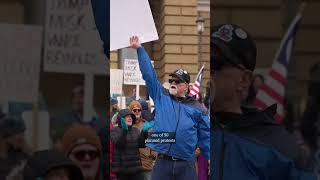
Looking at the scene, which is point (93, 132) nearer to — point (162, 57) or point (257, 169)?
point (257, 169)

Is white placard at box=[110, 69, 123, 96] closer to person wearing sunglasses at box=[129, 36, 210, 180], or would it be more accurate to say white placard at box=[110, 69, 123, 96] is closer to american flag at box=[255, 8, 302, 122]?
person wearing sunglasses at box=[129, 36, 210, 180]

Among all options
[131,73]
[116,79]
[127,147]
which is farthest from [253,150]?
[131,73]

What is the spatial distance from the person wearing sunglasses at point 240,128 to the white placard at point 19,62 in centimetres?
66

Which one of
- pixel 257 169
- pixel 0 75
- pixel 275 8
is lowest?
pixel 257 169

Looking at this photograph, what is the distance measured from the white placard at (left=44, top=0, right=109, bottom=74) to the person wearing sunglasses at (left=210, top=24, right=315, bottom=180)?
48 centimetres

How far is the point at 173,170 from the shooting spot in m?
6.45

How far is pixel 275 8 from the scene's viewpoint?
210 centimetres

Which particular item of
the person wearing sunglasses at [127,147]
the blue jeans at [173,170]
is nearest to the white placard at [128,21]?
the blue jeans at [173,170]

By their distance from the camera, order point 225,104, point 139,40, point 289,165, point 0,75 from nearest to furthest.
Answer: point 0,75, point 289,165, point 225,104, point 139,40

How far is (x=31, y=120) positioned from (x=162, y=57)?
569 inches

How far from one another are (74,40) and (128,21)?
2.37m

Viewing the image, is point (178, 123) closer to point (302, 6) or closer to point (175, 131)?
point (175, 131)

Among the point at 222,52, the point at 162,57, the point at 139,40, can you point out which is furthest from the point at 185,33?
the point at 222,52

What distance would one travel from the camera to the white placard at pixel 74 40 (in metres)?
1.92
